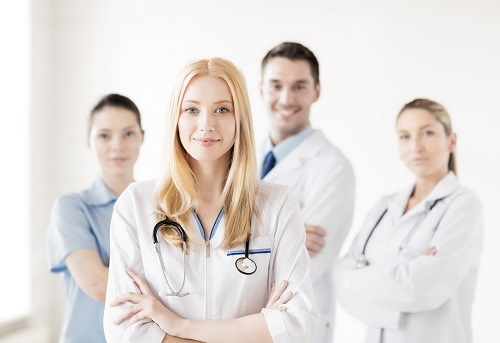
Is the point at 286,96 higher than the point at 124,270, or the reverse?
the point at 286,96

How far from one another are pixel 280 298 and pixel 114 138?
1205 millimetres

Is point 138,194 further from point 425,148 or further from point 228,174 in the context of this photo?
point 425,148

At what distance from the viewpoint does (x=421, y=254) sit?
2838mm

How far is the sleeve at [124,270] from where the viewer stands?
6.00ft

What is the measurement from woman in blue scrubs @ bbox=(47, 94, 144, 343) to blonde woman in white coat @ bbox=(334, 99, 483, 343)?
95 centimetres

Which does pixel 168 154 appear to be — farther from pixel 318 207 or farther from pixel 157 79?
pixel 157 79

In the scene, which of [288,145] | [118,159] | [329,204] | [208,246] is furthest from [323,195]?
[208,246]

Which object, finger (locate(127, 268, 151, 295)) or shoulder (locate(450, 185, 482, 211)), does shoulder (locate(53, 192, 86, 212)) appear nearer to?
finger (locate(127, 268, 151, 295))

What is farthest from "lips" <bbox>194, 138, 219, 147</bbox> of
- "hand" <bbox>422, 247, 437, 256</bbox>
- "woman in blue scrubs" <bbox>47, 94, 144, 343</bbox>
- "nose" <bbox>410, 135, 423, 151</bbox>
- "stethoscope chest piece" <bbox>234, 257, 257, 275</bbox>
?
"nose" <bbox>410, 135, 423, 151</bbox>

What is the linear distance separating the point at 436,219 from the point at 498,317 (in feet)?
3.48

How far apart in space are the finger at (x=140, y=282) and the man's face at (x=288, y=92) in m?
1.39

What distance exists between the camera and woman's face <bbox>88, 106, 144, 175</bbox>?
9.14 feet

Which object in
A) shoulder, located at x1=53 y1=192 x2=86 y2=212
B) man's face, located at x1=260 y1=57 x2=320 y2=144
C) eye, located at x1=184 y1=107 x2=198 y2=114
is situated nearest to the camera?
eye, located at x1=184 y1=107 x2=198 y2=114

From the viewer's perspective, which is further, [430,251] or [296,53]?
[296,53]
